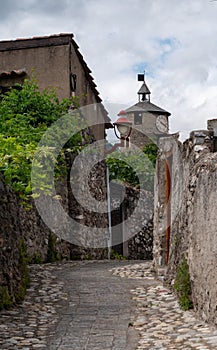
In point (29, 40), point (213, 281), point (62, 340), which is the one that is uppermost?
point (29, 40)

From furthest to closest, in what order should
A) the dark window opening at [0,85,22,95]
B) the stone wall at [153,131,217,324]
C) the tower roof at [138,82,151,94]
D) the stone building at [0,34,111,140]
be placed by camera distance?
the tower roof at [138,82,151,94]
the stone building at [0,34,111,140]
the dark window opening at [0,85,22,95]
the stone wall at [153,131,217,324]

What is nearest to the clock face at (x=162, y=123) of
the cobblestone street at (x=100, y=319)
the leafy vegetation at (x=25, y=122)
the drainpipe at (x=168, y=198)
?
the leafy vegetation at (x=25, y=122)

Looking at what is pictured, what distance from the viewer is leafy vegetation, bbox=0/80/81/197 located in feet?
26.2

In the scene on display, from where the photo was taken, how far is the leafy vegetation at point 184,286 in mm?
6818

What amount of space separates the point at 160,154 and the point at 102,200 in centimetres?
768

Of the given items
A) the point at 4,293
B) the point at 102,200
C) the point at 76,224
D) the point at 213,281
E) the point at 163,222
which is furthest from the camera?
the point at 102,200

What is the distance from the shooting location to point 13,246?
7.56m

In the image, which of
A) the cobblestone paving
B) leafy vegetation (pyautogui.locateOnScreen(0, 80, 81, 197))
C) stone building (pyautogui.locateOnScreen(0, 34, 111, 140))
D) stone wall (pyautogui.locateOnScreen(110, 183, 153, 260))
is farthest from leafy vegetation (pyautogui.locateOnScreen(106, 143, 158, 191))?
the cobblestone paving

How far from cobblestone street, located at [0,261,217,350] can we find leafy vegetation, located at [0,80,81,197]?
1767mm

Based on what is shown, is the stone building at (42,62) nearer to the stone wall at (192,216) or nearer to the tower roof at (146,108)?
the stone wall at (192,216)

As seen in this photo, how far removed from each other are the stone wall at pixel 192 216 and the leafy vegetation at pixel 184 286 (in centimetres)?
16

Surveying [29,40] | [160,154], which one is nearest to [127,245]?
[29,40]

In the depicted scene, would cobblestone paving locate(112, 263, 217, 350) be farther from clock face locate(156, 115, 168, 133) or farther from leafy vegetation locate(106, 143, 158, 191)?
clock face locate(156, 115, 168, 133)

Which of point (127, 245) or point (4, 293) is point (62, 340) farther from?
point (127, 245)
